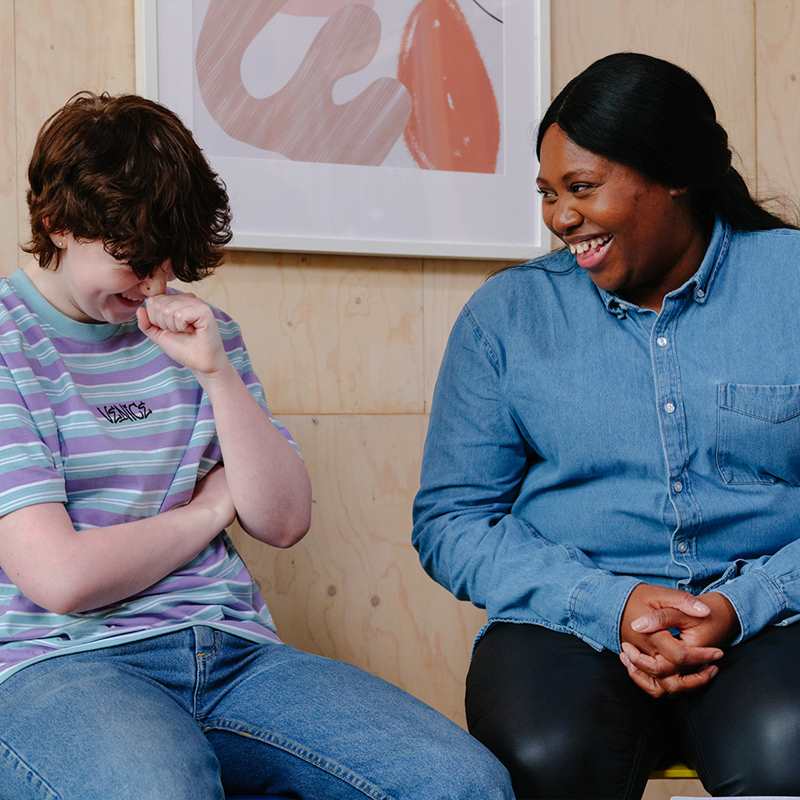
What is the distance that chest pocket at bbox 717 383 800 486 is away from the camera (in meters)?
1.36

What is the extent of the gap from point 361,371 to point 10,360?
0.80 m

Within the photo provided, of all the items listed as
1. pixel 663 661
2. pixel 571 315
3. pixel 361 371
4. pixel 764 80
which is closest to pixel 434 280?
pixel 361 371

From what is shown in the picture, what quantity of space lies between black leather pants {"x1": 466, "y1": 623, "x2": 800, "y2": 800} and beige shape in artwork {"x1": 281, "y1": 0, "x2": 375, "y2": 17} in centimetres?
103

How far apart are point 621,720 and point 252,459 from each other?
47 centimetres

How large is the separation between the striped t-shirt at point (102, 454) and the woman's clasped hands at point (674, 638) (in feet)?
1.28

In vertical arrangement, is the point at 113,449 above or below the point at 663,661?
above

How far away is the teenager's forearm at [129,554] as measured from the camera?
1.13 metres

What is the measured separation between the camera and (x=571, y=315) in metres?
1.45

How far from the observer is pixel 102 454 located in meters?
1.22

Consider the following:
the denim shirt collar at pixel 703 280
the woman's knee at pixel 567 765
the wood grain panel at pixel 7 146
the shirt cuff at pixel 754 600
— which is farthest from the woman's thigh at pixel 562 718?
the wood grain panel at pixel 7 146

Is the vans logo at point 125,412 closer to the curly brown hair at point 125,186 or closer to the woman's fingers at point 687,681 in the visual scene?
the curly brown hair at point 125,186

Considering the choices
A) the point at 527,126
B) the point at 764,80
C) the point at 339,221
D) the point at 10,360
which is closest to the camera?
the point at 10,360

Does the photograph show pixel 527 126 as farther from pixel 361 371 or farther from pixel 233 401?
pixel 233 401

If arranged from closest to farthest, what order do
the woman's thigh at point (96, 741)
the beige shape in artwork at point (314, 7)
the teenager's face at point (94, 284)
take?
the woman's thigh at point (96, 741) < the teenager's face at point (94, 284) < the beige shape in artwork at point (314, 7)
